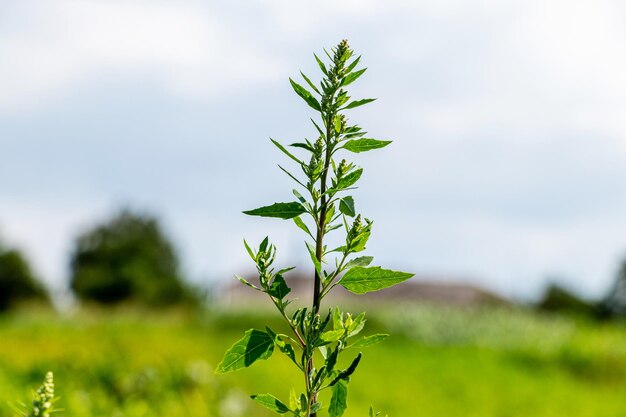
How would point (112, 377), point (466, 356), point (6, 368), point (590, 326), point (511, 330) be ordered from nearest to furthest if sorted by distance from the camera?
point (112, 377) → point (6, 368) → point (466, 356) → point (511, 330) → point (590, 326)

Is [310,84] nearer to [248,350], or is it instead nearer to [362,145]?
[362,145]

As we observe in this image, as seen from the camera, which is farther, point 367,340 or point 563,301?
point 563,301

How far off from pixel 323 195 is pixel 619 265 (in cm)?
4368

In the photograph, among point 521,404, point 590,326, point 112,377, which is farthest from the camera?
point 590,326

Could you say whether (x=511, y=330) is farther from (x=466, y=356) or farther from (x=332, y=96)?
(x=332, y=96)

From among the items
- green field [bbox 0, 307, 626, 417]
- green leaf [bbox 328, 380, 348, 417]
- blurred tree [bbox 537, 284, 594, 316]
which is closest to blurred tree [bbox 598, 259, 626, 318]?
blurred tree [bbox 537, 284, 594, 316]

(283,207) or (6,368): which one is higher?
(283,207)

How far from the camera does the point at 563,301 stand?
40.4 metres

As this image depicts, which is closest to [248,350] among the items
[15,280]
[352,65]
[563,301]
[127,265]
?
[352,65]

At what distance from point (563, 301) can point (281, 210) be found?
138 ft

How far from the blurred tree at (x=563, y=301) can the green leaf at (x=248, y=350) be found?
41.5m

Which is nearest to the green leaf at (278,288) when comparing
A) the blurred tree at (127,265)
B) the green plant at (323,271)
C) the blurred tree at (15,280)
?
the green plant at (323,271)

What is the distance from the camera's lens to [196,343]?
13.7m

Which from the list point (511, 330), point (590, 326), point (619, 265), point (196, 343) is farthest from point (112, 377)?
point (619, 265)
